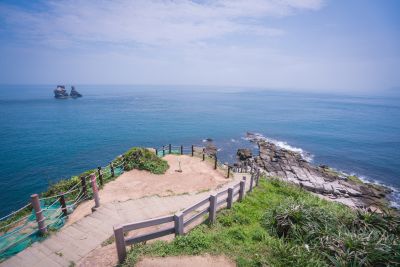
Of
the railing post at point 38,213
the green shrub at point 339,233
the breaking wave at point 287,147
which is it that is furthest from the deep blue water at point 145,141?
the green shrub at point 339,233

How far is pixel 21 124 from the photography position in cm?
5631

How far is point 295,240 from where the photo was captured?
23.5ft

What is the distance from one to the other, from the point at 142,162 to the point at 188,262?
12.2 m

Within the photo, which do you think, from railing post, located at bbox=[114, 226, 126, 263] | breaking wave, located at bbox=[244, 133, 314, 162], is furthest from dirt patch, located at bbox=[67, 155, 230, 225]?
breaking wave, located at bbox=[244, 133, 314, 162]

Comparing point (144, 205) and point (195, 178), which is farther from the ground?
point (144, 205)

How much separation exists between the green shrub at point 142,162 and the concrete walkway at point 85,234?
20.3 feet

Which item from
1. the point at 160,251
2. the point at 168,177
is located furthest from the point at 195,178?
the point at 160,251

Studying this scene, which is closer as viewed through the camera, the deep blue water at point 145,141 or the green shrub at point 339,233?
the green shrub at point 339,233

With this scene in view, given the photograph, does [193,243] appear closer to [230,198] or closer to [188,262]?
[188,262]

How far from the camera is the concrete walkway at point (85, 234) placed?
6742 mm

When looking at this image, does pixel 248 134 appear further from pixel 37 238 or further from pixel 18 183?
pixel 37 238

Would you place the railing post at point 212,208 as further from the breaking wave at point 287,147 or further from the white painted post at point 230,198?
the breaking wave at point 287,147

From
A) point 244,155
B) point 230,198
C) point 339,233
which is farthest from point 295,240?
point 244,155

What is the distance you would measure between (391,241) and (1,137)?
59.0m
